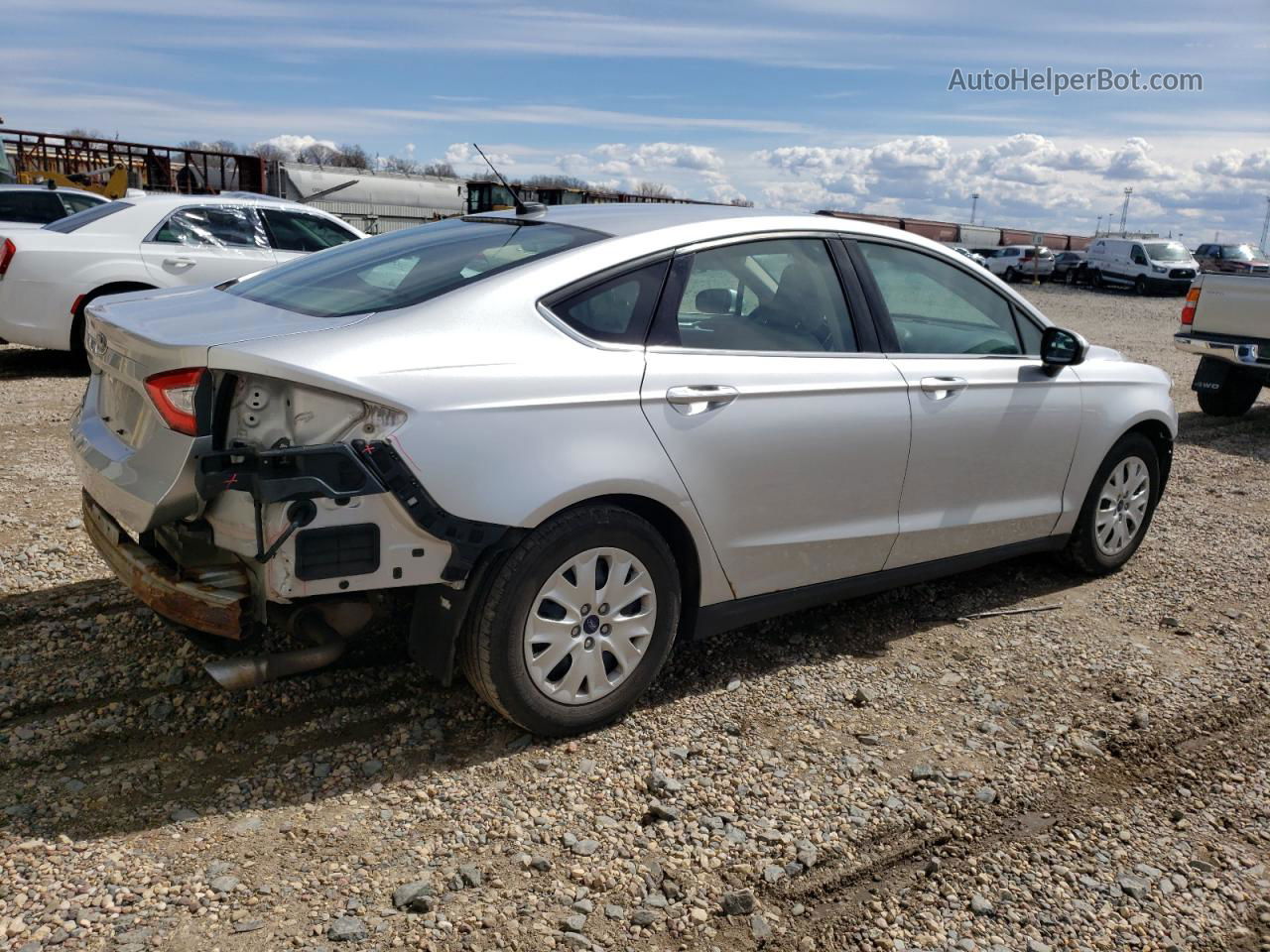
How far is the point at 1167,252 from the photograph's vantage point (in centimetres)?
3575

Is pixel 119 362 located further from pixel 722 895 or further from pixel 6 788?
pixel 722 895

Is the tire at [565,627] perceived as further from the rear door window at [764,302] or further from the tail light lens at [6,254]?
the tail light lens at [6,254]

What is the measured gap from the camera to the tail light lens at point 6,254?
28.8 ft

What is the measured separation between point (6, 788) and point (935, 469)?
3.38 meters

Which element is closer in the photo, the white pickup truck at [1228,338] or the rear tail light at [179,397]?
the rear tail light at [179,397]

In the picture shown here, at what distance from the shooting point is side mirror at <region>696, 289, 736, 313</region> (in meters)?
3.72

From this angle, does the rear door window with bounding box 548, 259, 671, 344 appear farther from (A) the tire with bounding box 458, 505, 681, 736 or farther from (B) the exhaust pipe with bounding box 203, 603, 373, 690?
(B) the exhaust pipe with bounding box 203, 603, 373, 690

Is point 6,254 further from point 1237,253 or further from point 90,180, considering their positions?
point 1237,253

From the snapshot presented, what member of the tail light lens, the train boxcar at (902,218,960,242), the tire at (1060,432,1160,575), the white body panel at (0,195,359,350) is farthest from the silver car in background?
the train boxcar at (902,218,960,242)

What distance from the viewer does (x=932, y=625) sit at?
4.76 meters

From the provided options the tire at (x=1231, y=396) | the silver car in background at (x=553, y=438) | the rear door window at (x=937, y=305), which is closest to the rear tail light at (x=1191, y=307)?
the tire at (x=1231, y=396)

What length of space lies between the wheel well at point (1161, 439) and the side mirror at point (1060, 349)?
34.3 inches

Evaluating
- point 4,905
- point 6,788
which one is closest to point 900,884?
point 4,905

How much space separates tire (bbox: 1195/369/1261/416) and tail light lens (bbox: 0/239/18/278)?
36.9 feet
